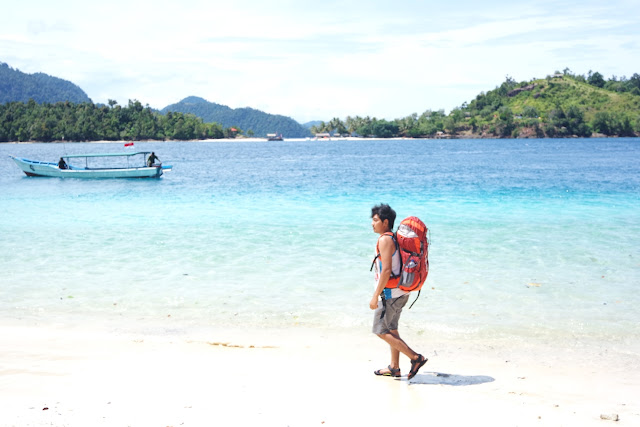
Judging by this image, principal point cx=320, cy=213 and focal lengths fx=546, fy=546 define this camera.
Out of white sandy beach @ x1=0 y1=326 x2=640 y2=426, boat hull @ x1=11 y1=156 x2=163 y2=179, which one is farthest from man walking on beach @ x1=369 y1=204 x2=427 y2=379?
boat hull @ x1=11 y1=156 x2=163 y2=179

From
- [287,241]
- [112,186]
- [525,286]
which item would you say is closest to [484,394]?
[525,286]

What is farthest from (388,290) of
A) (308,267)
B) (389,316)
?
(308,267)

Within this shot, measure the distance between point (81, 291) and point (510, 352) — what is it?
25.2ft

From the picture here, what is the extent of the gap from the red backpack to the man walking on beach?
6cm

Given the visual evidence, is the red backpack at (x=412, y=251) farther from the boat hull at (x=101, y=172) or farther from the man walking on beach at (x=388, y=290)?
the boat hull at (x=101, y=172)

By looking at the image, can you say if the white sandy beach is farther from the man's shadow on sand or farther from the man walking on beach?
the man walking on beach

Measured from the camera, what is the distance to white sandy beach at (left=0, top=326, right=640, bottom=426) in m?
4.89

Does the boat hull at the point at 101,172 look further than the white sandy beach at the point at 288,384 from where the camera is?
Yes

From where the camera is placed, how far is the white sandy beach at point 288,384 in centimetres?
489

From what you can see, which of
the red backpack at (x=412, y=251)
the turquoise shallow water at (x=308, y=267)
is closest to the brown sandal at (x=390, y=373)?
the red backpack at (x=412, y=251)

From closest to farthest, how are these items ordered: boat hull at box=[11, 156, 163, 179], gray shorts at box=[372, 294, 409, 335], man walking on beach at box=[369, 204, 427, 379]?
man walking on beach at box=[369, 204, 427, 379] → gray shorts at box=[372, 294, 409, 335] → boat hull at box=[11, 156, 163, 179]

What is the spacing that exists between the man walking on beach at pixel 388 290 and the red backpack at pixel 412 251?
6 centimetres

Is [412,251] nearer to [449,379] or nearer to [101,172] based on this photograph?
[449,379]

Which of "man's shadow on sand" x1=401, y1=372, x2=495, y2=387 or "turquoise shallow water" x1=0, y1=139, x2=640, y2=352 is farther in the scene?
"turquoise shallow water" x1=0, y1=139, x2=640, y2=352
